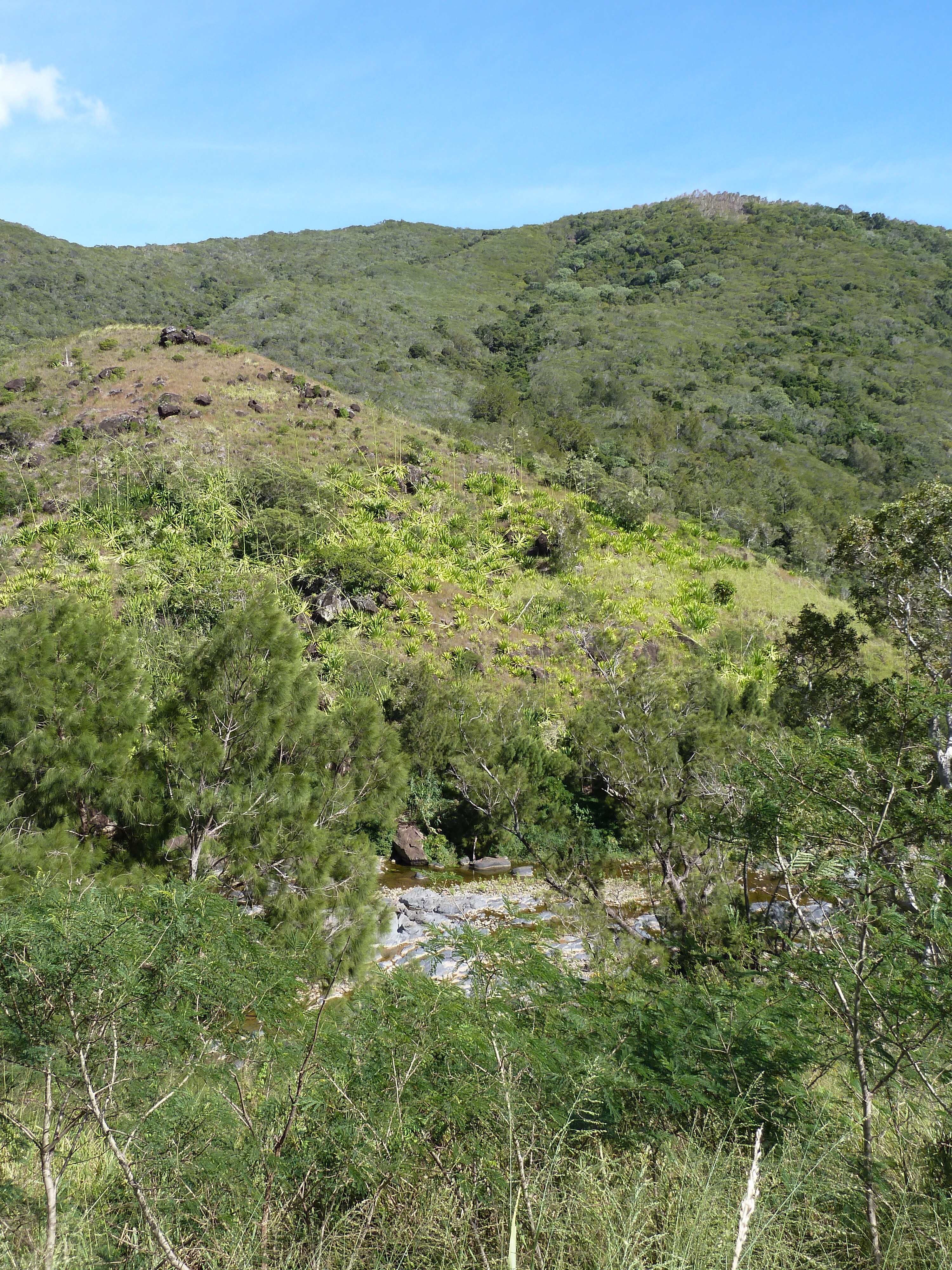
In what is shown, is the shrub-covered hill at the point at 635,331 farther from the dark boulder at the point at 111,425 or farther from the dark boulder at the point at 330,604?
the dark boulder at the point at 330,604

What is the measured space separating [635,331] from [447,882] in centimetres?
5527

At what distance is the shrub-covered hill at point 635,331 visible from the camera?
31.4m

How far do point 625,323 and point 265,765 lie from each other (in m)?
60.8

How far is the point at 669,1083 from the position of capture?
2.66 meters

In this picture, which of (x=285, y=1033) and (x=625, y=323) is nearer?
(x=285, y=1033)

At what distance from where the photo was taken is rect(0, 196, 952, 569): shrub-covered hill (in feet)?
103

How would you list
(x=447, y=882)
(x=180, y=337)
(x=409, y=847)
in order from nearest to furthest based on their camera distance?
1. (x=447, y=882)
2. (x=409, y=847)
3. (x=180, y=337)

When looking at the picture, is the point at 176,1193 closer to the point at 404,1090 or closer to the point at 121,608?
the point at 404,1090

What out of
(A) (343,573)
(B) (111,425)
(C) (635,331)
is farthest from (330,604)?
(C) (635,331)

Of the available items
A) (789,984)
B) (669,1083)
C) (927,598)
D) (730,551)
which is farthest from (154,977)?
(730,551)

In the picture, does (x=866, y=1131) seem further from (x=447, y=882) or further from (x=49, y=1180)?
(x=447, y=882)

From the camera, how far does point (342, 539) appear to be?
60.6 ft

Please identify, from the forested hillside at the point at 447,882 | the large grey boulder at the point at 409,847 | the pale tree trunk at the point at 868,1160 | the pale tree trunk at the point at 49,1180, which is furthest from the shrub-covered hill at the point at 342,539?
the pale tree trunk at the point at 868,1160

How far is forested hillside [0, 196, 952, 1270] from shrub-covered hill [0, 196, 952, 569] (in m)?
8.92
